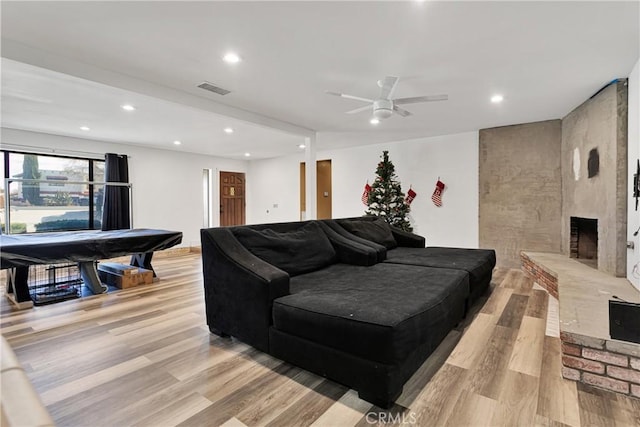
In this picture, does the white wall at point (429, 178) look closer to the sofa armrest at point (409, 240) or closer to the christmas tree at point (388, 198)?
the christmas tree at point (388, 198)

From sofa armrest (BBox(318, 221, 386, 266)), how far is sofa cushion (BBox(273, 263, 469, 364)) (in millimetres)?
436

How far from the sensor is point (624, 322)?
192 cm

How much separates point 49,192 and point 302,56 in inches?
232

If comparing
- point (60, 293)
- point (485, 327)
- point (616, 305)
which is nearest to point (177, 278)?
point (60, 293)

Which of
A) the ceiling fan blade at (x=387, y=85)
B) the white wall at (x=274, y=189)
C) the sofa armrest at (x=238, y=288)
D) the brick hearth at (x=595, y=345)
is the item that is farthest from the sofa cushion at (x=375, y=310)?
the white wall at (x=274, y=189)

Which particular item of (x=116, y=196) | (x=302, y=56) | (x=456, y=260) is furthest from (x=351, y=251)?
(x=116, y=196)

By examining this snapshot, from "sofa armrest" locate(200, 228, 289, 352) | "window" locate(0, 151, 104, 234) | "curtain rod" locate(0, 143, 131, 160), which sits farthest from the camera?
"window" locate(0, 151, 104, 234)

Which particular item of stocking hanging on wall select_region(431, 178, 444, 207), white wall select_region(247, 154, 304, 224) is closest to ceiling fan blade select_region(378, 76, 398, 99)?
stocking hanging on wall select_region(431, 178, 444, 207)

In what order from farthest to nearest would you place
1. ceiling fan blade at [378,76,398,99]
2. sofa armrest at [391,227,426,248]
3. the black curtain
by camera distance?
the black curtain
sofa armrest at [391,227,426,248]
ceiling fan blade at [378,76,398,99]

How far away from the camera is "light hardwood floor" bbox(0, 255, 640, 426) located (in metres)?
1.64

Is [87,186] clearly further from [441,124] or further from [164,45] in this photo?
[441,124]

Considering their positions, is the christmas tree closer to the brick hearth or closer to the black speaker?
the brick hearth

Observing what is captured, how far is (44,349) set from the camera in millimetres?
2416

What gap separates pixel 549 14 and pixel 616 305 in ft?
6.70
